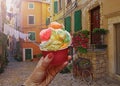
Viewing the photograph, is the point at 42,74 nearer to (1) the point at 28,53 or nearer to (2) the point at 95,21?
(2) the point at 95,21

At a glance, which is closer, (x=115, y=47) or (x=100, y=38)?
(x=115, y=47)

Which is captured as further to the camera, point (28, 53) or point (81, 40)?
point (28, 53)

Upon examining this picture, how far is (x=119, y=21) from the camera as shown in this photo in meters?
9.79

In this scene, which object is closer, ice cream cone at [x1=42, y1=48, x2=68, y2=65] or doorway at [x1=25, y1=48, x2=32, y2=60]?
ice cream cone at [x1=42, y1=48, x2=68, y2=65]

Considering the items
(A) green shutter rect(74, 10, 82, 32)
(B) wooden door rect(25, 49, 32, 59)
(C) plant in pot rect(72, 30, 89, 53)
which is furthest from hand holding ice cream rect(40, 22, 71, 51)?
(B) wooden door rect(25, 49, 32, 59)

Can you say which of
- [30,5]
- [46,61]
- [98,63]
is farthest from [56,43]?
→ [30,5]

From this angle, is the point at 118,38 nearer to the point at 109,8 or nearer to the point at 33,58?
the point at 109,8

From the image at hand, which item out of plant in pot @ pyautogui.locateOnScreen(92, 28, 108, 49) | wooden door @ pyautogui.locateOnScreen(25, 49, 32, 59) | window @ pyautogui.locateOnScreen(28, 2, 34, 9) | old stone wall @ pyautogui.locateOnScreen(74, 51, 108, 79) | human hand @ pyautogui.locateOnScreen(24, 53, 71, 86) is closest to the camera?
human hand @ pyautogui.locateOnScreen(24, 53, 71, 86)

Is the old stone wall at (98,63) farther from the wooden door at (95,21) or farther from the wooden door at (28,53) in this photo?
the wooden door at (28,53)

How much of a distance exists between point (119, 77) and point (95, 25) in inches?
147

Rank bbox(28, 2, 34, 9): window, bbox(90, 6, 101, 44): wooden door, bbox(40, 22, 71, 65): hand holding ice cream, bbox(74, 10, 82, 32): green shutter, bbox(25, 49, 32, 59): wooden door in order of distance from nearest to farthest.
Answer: bbox(40, 22, 71, 65): hand holding ice cream
bbox(90, 6, 101, 44): wooden door
bbox(74, 10, 82, 32): green shutter
bbox(25, 49, 32, 59): wooden door
bbox(28, 2, 34, 9): window

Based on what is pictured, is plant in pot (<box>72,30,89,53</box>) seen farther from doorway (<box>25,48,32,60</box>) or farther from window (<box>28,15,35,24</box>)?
window (<box>28,15,35,24</box>)

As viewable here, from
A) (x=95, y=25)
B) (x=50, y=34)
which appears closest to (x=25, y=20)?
(x=95, y=25)

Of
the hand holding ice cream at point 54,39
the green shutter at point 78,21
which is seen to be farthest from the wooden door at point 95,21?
the hand holding ice cream at point 54,39
